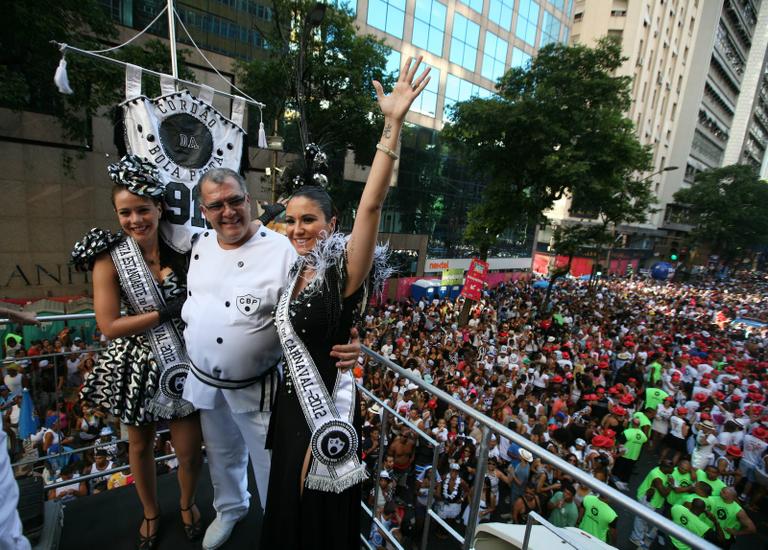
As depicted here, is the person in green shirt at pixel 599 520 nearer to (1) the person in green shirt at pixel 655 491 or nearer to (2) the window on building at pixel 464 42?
(1) the person in green shirt at pixel 655 491

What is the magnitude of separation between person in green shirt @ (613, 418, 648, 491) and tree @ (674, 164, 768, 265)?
45.0 metres

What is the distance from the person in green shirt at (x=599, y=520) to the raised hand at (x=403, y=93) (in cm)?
526

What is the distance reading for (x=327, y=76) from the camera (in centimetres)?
1376

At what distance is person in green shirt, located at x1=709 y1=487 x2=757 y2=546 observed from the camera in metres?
5.01

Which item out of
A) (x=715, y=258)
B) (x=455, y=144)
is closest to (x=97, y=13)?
(x=455, y=144)

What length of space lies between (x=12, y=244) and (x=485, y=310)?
54.9 feet

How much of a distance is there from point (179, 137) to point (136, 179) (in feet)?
4.51

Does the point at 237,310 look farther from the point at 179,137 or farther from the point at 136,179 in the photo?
the point at 179,137

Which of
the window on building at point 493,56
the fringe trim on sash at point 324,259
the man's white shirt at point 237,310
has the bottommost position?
the man's white shirt at point 237,310

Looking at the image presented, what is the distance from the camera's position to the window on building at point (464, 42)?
77.4 ft

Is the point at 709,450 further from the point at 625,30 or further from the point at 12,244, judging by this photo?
the point at 625,30

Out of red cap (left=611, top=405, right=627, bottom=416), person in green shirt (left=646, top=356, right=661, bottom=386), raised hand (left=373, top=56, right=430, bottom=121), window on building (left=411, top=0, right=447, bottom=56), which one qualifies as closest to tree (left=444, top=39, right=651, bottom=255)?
person in green shirt (left=646, top=356, right=661, bottom=386)

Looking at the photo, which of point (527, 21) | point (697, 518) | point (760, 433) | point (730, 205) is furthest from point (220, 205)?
point (730, 205)

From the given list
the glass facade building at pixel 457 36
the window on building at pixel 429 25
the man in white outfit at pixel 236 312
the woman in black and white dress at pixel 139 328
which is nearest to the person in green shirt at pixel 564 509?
the man in white outfit at pixel 236 312
